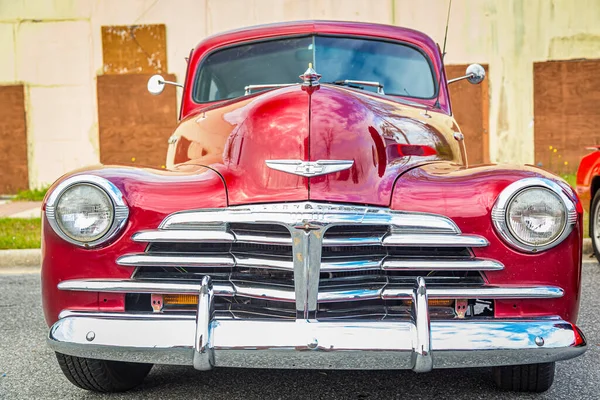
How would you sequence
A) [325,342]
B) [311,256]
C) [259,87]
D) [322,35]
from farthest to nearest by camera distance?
1. [322,35]
2. [259,87]
3. [311,256]
4. [325,342]

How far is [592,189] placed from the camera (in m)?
6.41

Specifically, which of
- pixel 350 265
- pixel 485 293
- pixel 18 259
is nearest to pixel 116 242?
pixel 350 265

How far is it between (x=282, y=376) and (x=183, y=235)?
99 cm

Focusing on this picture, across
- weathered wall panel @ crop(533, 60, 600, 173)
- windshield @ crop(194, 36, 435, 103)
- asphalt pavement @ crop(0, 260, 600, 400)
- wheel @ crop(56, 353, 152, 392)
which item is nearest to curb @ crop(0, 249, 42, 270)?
asphalt pavement @ crop(0, 260, 600, 400)

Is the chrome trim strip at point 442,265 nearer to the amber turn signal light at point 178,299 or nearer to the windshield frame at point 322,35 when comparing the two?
the amber turn signal light at point 178,299

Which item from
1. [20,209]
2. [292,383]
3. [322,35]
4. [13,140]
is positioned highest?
[322,35]

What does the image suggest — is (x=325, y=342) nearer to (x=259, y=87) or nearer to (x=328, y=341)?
(x=328, y=341)

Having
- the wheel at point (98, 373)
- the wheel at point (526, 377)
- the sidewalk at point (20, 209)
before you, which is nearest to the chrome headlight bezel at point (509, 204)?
Result: the wheel at point (526, 377)

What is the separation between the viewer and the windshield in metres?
3.96

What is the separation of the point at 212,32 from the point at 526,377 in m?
9.54

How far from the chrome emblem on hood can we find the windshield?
1143 mm

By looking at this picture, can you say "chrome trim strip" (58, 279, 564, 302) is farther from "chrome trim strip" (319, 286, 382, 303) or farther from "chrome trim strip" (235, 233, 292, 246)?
"chrome trim strip" (235, 233, 292, 246)

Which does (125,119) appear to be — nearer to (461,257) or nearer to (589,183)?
(589,183)

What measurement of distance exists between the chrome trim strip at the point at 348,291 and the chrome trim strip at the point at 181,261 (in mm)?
67
